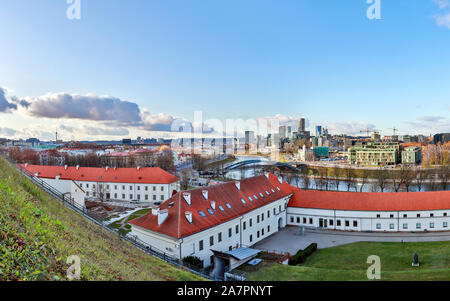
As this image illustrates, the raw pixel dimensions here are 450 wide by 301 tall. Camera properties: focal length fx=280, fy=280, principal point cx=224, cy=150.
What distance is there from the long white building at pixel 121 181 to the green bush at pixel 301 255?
25394 mm

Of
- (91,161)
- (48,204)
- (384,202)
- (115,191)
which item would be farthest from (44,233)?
(91,161)

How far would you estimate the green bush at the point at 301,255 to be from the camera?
22697 mm

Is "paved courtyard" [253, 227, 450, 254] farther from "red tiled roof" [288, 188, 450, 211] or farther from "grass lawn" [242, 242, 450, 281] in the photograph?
"red tiled roof" [288, 188, 450, 211]

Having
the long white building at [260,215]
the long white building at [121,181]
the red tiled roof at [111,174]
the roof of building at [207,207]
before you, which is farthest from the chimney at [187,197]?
the red tiled roof at [111,174]

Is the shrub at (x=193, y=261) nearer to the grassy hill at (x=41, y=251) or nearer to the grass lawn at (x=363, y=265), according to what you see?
the grass lawn at (x=363, y=265)

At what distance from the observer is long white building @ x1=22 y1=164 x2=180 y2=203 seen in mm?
46094

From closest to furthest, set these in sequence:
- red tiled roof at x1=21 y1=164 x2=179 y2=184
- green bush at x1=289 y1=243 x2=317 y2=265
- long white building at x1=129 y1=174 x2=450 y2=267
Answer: long white building at x1=129 y1=174 x2=450 y2=267 → green bush at x1=289 y1=243 x2=317 y2=265 → red tiled roof at x1=21 y1=164 x2=179 y2=184

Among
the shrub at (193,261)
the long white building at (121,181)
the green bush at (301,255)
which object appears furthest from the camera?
the long white building at (121,181)

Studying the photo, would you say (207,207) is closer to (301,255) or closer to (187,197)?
(187,197)

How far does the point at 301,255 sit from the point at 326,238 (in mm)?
7086

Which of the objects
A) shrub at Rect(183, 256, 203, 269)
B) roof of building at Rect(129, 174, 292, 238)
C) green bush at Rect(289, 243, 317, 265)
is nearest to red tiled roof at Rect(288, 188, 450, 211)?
roof of building at Rect(129, 174, 292, 238)

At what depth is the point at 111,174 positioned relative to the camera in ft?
160

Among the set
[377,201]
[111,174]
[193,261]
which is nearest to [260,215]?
[193,261]

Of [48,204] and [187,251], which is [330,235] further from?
[48,204]
